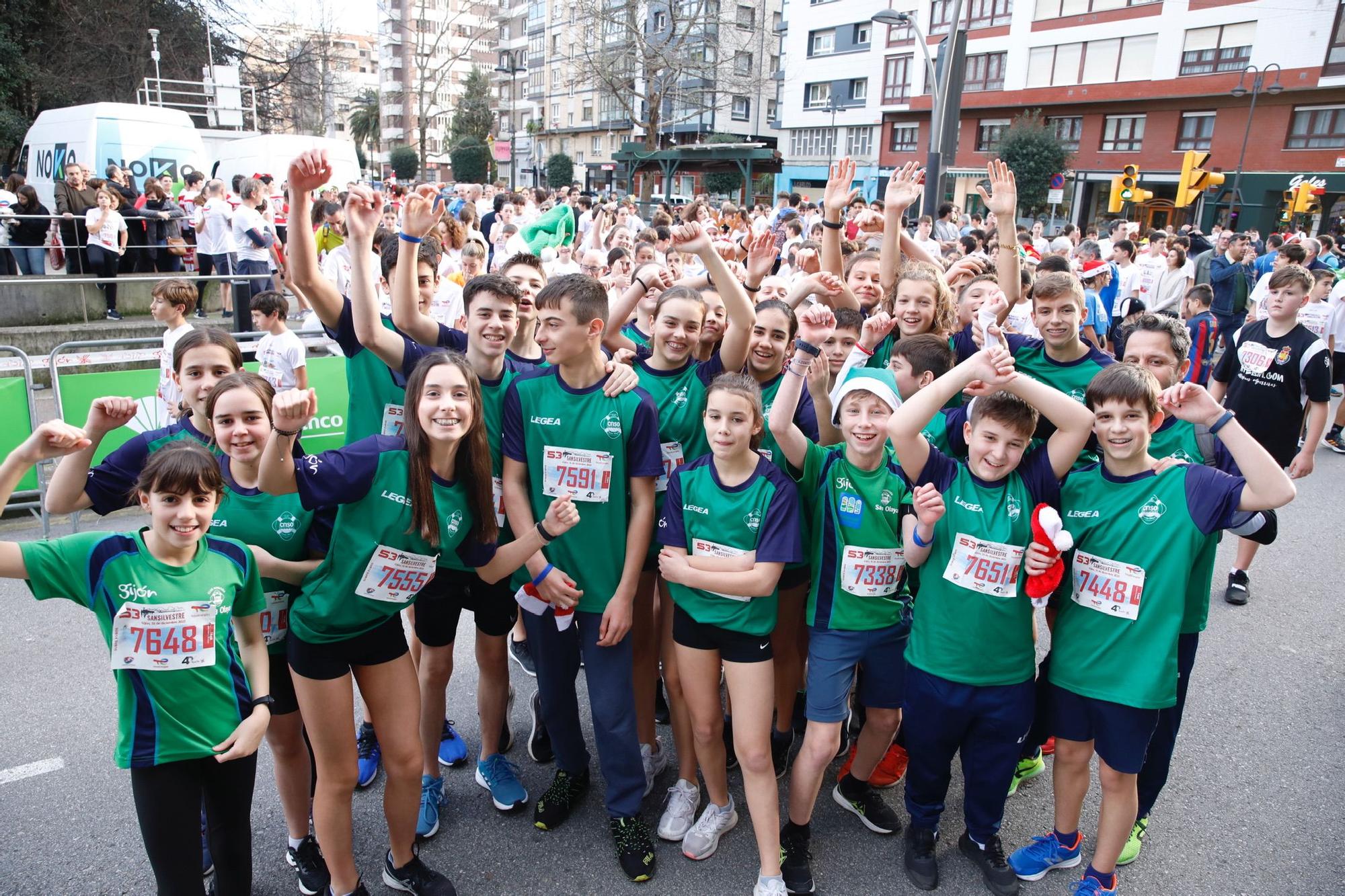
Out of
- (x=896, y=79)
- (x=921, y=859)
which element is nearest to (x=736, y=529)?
(x=921, y=859)

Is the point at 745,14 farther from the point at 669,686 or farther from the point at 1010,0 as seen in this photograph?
the point at 669,686

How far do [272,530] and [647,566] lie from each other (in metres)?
1.48

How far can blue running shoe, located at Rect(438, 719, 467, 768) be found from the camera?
12.3 feet

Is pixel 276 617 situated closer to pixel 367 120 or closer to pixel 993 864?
pixel 993 864

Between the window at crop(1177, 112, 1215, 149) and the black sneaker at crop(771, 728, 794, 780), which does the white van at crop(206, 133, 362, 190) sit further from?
the window at crop(1177, 112, 1215, 149)

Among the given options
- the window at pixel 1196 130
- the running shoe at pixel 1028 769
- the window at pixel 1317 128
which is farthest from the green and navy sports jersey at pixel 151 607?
the window at pixel 1196 130

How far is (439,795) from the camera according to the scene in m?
3.44

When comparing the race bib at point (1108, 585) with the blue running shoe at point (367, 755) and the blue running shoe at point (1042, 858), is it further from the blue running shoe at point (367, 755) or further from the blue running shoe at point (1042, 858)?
the blue running shoe at point (367, 755)

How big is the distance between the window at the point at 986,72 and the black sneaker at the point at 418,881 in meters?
46.9

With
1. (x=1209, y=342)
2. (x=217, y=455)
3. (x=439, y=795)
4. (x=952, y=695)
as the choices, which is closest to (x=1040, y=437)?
(x=952, y=695)

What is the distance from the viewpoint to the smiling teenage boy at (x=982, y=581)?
290 centimetres

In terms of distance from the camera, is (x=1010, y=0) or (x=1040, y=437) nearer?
(x=1040, y=437)

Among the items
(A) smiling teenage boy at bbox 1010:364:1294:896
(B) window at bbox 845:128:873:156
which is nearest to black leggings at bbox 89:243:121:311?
(A) smiling teenage boy at bbox 1010:364:1294:896

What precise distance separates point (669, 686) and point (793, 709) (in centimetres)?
79
